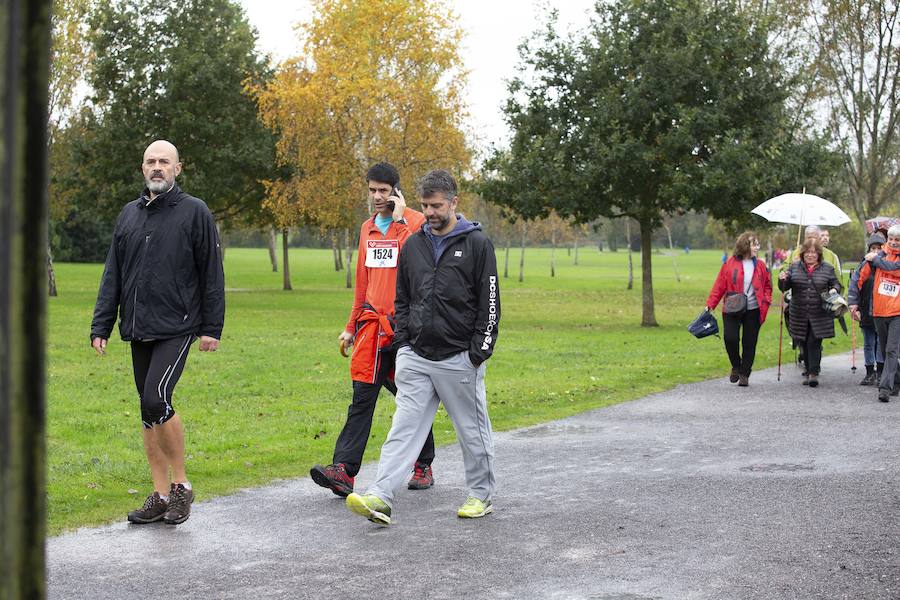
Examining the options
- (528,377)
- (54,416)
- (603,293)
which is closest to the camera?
(54,416)

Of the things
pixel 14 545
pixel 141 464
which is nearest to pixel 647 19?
pixel 141 464

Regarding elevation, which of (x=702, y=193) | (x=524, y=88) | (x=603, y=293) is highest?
(x=524, y=88)

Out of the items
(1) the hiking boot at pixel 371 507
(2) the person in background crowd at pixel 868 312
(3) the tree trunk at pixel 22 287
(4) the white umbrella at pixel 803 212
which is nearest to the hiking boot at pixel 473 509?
(1) the hiking boot at pixel 371 507

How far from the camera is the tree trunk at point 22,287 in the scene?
0.92m

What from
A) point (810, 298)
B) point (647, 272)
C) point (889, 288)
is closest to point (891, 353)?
point (889, 288)

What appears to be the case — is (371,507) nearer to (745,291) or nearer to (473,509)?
(473,509)

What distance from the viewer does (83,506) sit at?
6.98 m

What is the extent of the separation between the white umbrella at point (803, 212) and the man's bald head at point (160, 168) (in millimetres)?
9796

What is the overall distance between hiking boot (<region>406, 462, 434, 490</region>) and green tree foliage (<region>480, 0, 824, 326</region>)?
17278 mm

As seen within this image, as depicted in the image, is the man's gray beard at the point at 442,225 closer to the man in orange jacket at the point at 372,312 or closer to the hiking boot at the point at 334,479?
the man in orange jacket at the point at 372,312

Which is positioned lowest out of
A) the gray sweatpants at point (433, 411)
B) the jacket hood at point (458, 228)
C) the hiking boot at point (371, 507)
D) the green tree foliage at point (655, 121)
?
the hiking boot at point (371, 507)

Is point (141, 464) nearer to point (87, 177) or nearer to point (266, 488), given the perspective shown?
point (266, 488)

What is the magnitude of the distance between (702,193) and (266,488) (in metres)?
18.1

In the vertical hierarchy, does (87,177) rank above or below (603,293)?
above
